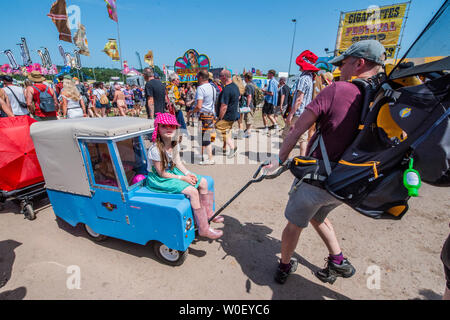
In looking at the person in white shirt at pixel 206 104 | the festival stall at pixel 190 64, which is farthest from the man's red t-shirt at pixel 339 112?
the festival stall at pixel 190 64

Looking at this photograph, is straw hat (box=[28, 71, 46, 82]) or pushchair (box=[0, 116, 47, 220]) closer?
pushchair (box=[0, 116, 47, 220])

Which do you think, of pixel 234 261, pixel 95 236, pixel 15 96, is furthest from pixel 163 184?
pixel 15 96

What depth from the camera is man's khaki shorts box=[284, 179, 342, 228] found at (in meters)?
1.71

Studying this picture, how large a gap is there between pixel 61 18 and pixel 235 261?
10.7 meters

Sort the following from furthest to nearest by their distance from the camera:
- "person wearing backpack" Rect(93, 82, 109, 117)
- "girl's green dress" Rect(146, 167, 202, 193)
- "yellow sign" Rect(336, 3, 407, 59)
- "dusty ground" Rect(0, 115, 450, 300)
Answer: "yellow sign" Rect(336, 3, 407, 59), "person wearing backpack" Rect(93, 82, 109, 117), "girl's green dress" Rect(146, 167, 202, 193), "dusty ground" Rect(0, 115, 450, 300)

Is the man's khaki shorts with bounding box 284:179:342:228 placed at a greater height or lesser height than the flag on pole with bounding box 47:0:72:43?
lesser

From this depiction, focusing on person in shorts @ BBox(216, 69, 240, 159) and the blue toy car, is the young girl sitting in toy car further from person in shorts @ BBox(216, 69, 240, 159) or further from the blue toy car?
person in shorts @ BBox(216, 69, 240, 159)

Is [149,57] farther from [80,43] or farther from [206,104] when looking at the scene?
[206,104]

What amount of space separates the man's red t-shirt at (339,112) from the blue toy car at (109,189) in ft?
4.84

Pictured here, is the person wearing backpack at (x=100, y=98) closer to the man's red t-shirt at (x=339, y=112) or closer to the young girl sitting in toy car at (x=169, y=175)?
the young girl sitting in toy car at (x=169, y=175)

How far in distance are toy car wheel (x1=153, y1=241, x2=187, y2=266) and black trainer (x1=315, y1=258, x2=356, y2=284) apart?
1468 millimetres

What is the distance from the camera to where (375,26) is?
19.2 meters

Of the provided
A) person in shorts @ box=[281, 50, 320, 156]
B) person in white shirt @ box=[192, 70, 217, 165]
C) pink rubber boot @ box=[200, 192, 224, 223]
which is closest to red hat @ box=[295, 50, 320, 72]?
person in shorts @ box=[281, 50, 320, 156]
